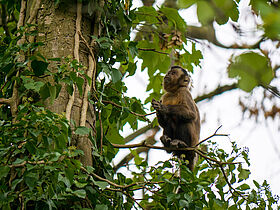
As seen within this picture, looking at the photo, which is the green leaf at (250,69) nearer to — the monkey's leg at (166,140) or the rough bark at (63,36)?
the rough bark at (63,36)

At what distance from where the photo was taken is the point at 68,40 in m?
3.77

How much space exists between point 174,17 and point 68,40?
1907mm

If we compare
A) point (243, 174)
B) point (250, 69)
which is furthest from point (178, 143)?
point (250, 69)

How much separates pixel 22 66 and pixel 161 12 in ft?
8.42

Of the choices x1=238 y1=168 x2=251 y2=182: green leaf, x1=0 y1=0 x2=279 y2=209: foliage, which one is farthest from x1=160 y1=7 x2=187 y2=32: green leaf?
x1=238 y1=168 x2=251 y2=182: green leaf

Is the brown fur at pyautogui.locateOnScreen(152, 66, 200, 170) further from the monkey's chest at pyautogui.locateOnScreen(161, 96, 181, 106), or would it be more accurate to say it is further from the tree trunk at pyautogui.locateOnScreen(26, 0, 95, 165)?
the tree trunk at pyautogui.locateOnScreen(26, 0, 95, 165)

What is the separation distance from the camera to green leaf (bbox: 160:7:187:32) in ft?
17.1

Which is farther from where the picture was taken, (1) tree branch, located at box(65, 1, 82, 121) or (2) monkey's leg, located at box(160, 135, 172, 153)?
(2) monkey's leg, located at box(160, 135, 172, 153)

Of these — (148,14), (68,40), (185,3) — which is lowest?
(185,3)

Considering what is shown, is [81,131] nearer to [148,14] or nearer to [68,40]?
[68,40]

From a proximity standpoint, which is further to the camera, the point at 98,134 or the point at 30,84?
the point at 98,134

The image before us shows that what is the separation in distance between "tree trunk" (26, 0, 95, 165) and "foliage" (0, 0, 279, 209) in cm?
9

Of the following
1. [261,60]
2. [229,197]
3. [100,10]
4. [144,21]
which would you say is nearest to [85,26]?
[100,10]

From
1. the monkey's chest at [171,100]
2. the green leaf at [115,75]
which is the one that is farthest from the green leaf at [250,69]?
the monkey's chest at [171,100]
